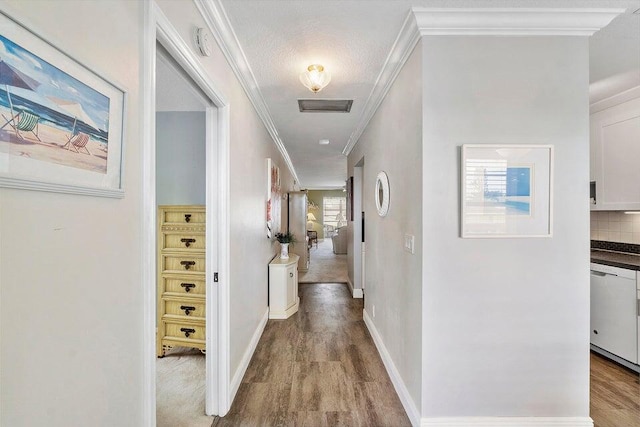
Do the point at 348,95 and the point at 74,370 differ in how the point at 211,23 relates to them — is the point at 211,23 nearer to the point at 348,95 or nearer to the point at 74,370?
the point at 348,95

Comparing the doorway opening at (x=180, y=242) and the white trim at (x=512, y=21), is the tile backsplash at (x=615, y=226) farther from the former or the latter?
the doorway opening at (x=180, y=242)

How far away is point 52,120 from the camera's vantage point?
653mm

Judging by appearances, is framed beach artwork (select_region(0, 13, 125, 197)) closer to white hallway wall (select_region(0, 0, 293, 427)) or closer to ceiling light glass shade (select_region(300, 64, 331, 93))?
Answer: white hallway wall (select_region(0, 0, 293, 427))

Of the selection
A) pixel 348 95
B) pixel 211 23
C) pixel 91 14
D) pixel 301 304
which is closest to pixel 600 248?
pixel 348 95

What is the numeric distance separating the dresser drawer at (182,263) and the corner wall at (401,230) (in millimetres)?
1708

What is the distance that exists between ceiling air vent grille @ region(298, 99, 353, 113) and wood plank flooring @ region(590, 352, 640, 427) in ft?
10.4

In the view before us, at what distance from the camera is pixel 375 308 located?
9.74 feet

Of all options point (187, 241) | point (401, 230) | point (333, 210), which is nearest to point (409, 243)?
point (401, 230)

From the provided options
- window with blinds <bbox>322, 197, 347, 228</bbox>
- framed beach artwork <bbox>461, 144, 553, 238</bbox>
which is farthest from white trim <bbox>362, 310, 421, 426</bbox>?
window with blinds <bbox>322, 197, 347, 228</bbox>

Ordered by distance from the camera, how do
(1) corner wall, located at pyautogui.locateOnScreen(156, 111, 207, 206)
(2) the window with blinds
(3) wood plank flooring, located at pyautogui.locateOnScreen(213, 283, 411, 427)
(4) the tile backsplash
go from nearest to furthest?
(3) wood plank flooring, located at pyautogui.locateOnScreen(213, 283, 411, 427) < (1) corner wall, located at pyautogui.locateOnScreen(156, 111, 207, 206) < (4) the tile backsplash < (2) the window with blinds

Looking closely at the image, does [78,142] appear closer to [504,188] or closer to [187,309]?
[504,188]

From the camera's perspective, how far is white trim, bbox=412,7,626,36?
5.26 ft

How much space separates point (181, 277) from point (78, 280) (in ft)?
6.35

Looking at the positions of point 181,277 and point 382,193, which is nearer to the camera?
point 181,277
